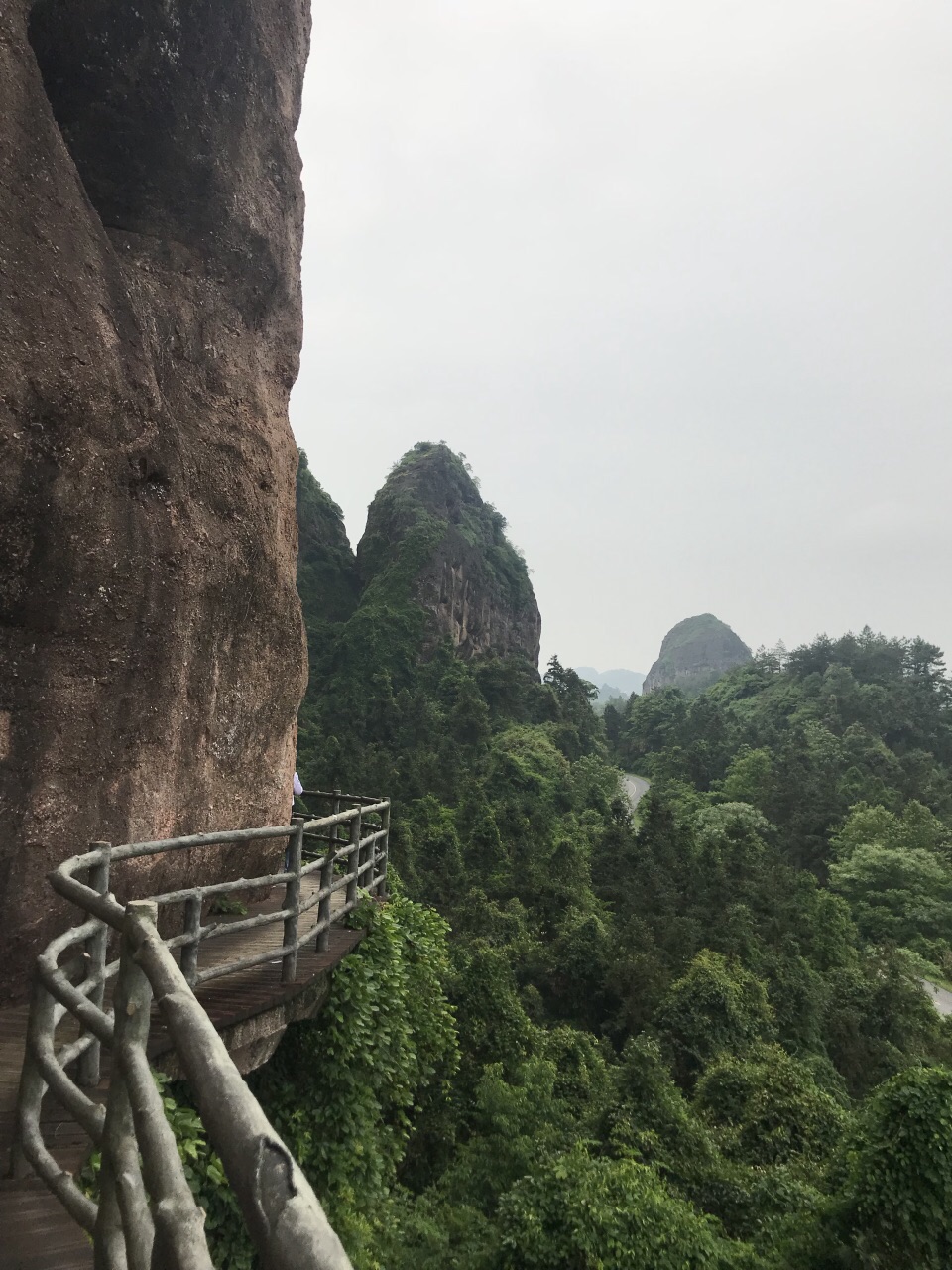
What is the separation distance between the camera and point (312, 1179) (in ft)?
19.5

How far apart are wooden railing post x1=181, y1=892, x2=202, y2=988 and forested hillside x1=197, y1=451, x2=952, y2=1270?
2.31 metres

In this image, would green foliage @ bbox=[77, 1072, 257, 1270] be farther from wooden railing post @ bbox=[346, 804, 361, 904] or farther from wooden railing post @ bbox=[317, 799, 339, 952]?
wooden railing post @ bbox=[346, 804, 361, 904]

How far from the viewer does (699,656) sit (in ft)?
492

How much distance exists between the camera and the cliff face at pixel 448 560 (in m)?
55.8

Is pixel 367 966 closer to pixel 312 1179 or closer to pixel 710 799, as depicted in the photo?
pixel 312 1179

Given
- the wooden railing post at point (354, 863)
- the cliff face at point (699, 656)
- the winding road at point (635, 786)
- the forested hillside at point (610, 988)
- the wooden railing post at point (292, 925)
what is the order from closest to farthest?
the wooden railing post at point (292, 925)
the wooden railing post at point (354, 863)
the forested hillside at point (610, 988)
the winding road at point (635, 786)
the cliff face at point (699, 656)

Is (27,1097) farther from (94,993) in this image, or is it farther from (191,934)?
(191,934)

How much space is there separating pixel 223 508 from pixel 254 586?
0.75 m

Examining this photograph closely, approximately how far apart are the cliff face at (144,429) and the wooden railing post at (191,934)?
4.74ft

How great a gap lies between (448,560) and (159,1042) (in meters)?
54.7

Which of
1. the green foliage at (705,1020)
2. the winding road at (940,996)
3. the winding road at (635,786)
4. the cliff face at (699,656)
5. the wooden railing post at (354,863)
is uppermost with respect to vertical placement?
the cliff face at (699,656)

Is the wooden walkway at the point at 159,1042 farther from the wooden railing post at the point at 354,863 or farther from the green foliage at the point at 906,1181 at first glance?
the green foliage at the point at 906,1181

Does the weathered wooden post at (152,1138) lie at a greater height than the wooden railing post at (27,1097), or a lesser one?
greater

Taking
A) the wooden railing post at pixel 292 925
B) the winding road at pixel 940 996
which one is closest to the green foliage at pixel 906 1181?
the wooden railing post at pixel 292 925
